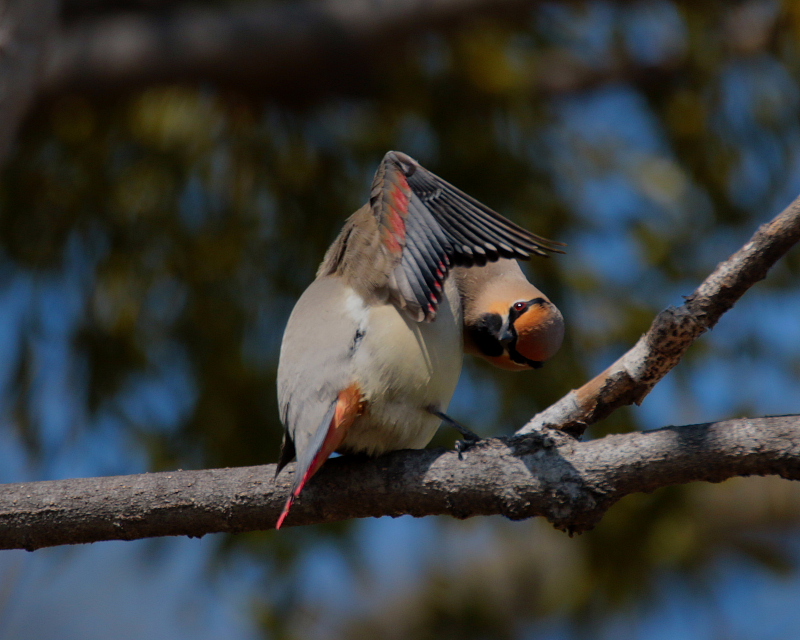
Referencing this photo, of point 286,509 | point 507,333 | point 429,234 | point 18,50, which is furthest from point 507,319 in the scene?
point 18,50

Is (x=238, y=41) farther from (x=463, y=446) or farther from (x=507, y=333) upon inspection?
(x=463, y=446)

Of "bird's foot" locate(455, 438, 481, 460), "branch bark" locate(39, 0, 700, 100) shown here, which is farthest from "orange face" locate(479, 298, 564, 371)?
"branch bark" locate(39, 0, 700, 100)

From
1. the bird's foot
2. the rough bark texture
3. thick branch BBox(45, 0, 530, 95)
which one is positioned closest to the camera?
the bird's foot

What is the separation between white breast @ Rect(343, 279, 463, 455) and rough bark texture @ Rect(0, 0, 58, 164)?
1348 millimetres

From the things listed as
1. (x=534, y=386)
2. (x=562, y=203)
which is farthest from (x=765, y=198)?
(x=534, y=386)

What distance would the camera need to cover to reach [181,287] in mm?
5281

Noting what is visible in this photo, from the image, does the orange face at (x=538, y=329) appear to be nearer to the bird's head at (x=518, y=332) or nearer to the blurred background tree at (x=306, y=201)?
the bird's head at (x=518, y=332)

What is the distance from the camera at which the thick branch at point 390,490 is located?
213 centimetres

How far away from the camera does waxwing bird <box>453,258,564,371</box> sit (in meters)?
2.86

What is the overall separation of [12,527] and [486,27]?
418cm

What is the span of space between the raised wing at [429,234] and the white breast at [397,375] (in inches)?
3.1

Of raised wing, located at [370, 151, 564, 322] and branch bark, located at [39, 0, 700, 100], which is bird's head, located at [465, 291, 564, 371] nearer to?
raised wing, located at [370, 151, 564, 322]

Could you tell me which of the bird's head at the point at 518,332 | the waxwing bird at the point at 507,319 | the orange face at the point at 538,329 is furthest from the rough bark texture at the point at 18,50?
the orange face at the point at 538,329

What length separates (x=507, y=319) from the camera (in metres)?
2.90
